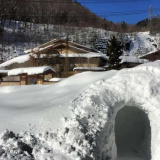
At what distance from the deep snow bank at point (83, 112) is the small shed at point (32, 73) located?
8.33 m

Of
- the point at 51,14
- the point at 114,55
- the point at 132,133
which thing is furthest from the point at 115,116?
the point at 51,14

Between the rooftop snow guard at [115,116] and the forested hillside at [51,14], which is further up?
the forested hillside at [51,14]

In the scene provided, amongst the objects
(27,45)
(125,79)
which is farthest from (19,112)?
(27,45)

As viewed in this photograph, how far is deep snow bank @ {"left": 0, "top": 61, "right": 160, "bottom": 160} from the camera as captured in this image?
397 centimetres

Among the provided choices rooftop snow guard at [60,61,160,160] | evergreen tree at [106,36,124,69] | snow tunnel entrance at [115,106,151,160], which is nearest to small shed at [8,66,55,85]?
snow tunnel entrance at [115,106,151,160]

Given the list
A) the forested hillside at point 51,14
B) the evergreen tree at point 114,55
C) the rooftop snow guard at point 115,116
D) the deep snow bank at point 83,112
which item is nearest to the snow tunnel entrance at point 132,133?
the rooftop snow guard at point 115,116

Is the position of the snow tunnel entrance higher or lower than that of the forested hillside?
lower

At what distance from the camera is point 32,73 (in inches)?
578

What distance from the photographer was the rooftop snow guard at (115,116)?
164 inches

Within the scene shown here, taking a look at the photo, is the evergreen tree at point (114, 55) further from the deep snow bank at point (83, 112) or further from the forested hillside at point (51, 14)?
the forested hillside at point (51, 14)

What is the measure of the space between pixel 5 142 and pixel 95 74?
355 centimetres

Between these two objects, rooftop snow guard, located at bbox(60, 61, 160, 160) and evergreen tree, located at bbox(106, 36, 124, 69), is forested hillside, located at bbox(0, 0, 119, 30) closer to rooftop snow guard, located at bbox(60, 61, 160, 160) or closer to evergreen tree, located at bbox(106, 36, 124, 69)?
evergreen tree, located at bbox(106, 36, 124, 69)

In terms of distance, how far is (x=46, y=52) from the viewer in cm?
2541

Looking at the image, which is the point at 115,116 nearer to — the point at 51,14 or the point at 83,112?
the point at 83,112
